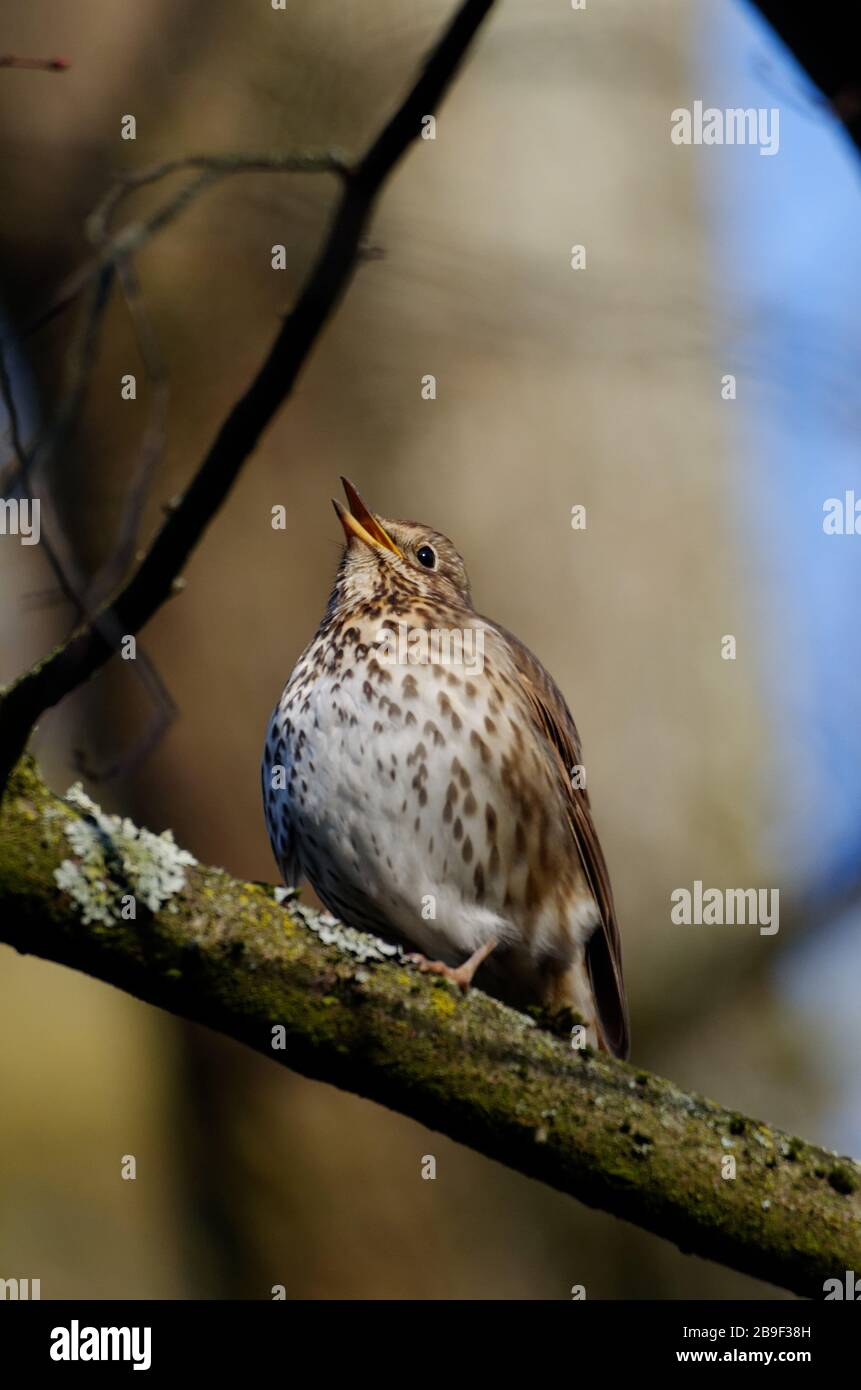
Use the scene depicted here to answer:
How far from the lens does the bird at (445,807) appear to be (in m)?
4.11

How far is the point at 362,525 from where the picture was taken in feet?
16.1

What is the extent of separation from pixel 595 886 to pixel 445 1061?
5.66 ft

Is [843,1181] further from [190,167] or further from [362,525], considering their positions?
[362,525]

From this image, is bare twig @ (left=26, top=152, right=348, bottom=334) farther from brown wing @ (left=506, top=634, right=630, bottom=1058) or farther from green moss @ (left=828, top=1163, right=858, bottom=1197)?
brown wing @ (left=506, top=634, right=630, bottom=1058)

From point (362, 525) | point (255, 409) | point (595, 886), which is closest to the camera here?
point (255, 409)

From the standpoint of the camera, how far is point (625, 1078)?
306 cm

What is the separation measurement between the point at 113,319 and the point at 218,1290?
4.17 meters

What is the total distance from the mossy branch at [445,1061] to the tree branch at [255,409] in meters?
0.43

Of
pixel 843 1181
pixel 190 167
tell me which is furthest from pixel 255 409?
pixel 843 1181

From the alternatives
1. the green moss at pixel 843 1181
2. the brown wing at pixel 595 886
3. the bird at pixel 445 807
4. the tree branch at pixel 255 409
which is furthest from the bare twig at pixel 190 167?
the brown wing at pixel 595 886

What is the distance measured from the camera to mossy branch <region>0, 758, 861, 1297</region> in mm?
2678

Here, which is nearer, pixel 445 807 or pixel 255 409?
pixel 255 409

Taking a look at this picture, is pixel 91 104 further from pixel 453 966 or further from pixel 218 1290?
pixel 218 1290

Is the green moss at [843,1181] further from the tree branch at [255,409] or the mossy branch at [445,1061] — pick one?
the tree branch at [255,409]
